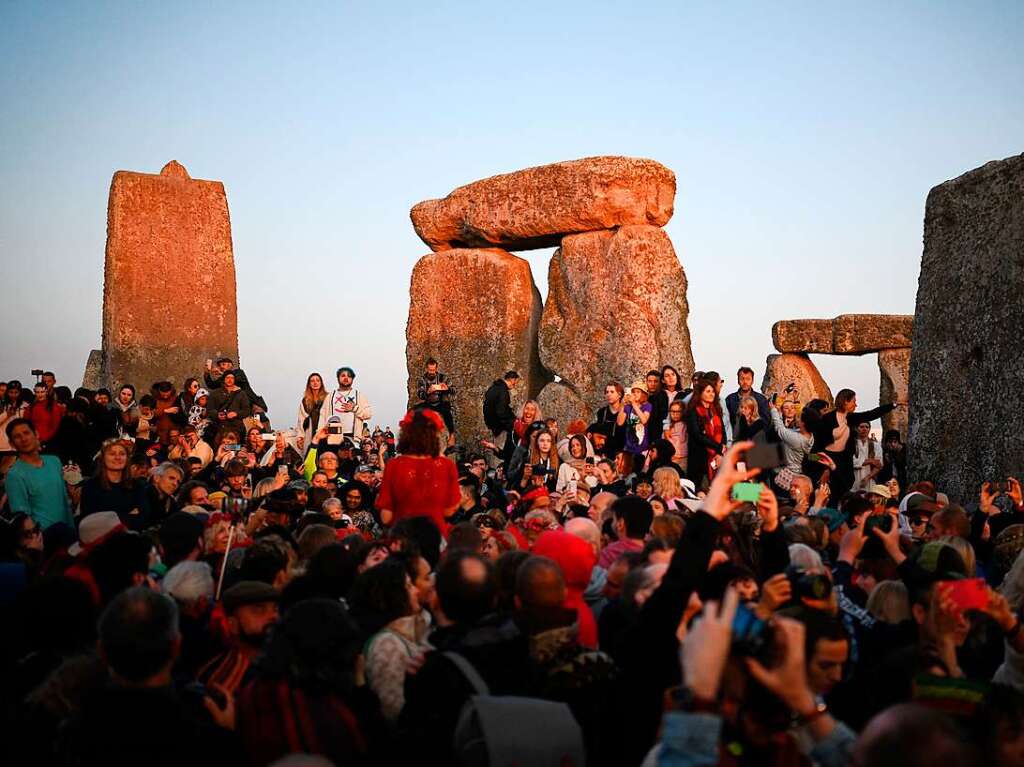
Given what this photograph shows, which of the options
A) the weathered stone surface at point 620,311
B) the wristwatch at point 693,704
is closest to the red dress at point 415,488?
the wristwatch at point 693,704

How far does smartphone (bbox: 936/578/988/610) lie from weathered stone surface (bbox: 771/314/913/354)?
63.2 feet

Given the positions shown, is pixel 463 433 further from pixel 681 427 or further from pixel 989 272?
pixel 989 272

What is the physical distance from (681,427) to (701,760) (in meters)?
8.81

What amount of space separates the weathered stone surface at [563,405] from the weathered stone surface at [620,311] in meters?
0.11

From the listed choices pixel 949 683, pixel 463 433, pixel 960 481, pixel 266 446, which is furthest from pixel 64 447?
pixel 949 683

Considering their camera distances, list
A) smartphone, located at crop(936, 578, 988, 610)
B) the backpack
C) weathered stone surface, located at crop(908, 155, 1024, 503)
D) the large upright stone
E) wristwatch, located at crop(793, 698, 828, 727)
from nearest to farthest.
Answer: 1. wristwatch, located at crop(793, 698, 828, 727)
2. the backpack
3. smartphone, located at crop(936, 578, 988, 610)
4. weathered stone surface, located at crop(908, 155, 1024, 503)
5. the large upright stone

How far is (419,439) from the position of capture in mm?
7180

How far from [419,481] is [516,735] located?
4143 mm

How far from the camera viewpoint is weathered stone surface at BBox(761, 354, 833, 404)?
2286cm

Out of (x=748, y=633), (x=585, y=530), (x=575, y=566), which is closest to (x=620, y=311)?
(x=585, y=530)

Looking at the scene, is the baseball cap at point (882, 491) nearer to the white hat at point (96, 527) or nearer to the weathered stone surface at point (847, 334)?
the white hat at point (96, 527)

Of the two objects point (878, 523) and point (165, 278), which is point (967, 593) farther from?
point (165, 278)

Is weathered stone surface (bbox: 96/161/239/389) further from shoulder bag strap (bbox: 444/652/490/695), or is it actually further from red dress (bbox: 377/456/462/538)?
shoulder bag strap (bbox: 444/652/490/695)

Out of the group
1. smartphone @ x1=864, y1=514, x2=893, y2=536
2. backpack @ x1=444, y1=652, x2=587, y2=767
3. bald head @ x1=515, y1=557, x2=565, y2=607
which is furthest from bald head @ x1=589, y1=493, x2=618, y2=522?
backpack @ x1=444, y1=652, x2=587, y2=767
